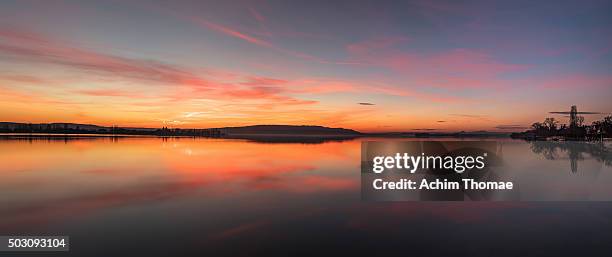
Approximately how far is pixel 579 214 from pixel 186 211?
16217 millimetres

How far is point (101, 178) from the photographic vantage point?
73.0 feet

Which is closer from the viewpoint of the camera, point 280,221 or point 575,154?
point 280,221

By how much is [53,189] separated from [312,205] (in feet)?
47.9

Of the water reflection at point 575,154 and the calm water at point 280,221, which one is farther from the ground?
the calm water at point 280,221

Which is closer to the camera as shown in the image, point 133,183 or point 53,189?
point 53,189

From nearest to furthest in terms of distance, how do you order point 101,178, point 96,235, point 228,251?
point 228,251 < point 96,235 < point 101,178

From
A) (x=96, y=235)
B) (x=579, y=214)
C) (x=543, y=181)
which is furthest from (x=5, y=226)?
(x=543, y=181)

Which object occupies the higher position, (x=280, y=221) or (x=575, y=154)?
(x=280, y=221)

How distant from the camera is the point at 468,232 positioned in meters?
11.3

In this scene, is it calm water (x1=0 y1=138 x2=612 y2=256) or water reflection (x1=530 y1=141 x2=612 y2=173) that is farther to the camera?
water reflection (x1=530 y1=141 x2=612 y2=173)

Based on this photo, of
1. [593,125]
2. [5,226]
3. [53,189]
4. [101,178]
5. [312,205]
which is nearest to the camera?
[5,226]

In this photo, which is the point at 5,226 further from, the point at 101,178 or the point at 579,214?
the point at 579,214

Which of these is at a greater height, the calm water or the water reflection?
the calm water

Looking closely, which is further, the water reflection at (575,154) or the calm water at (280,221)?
the water reflection at (575,154)
